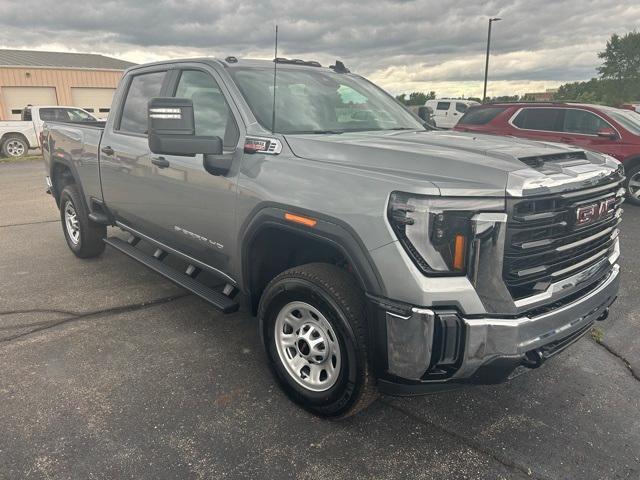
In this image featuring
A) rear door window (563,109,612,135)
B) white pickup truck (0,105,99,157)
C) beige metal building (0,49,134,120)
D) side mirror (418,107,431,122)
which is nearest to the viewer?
side mirror (418,107,431,122)

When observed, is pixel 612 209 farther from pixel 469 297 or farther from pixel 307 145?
pixel 307 145

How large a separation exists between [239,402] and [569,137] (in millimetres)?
8533

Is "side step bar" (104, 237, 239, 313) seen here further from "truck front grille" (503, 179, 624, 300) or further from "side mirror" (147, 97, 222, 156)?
"truck front grille" (503, 179, 624, 300)

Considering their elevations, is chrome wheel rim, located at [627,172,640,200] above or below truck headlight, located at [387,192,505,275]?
below

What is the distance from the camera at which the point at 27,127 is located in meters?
17.3

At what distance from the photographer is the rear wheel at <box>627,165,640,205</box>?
9.09 m

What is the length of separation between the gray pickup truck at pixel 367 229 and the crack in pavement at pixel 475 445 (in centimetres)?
43

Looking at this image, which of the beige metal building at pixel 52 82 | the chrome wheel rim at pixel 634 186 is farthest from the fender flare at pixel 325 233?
the beige metal building at pixel 52 82

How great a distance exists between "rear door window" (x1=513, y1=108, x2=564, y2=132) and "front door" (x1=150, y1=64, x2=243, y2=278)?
7710mm

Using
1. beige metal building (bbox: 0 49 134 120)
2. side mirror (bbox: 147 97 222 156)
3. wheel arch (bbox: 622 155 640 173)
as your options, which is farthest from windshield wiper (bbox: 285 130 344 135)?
beige metal building (bbox: 0 49 134 120)

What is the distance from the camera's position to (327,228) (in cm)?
251

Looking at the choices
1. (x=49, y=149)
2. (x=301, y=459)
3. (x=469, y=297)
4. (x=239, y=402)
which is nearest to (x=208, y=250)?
(x=239, y=402)

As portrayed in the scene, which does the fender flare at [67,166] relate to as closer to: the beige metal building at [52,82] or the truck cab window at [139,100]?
the truck cab window at [139,100]

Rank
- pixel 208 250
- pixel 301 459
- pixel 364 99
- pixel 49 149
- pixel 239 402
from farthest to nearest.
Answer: pixel 49 149 → pixel 364 99 → pixel 208 250 → pixel 239 402 → pixel 301 459
